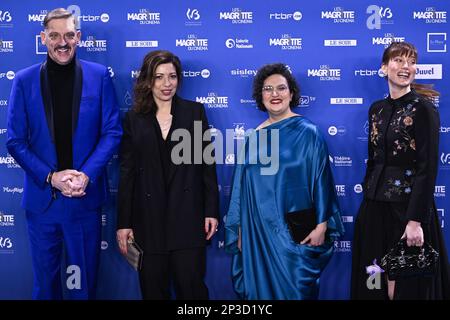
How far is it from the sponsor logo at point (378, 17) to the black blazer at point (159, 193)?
1.48 metres

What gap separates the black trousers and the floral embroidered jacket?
110 cm

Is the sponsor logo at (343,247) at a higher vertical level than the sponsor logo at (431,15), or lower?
lower

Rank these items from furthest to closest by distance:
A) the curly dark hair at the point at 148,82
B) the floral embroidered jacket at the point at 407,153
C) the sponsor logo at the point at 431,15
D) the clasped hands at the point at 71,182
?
the sponsor logo at the point at 431,15 → the curly dark hair at the point at 148,82 → the clasped hands at the point at 71,182 → the floral embroidered jacket at the point at 407,153

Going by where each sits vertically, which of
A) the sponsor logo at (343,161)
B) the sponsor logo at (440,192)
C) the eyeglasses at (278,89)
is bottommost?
the sponsor logo at (440,192)

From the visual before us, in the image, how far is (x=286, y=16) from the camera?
149 inches

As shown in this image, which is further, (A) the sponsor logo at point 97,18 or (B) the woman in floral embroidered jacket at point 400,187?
(A) the sponsor logo at point 97,18

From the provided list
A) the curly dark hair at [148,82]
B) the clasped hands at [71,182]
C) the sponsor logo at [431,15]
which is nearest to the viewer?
the clasped hands at [71,182]

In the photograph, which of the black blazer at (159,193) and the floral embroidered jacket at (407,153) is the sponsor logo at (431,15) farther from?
the black blazer at (159,193)

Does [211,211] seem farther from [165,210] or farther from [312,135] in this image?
[312,135]

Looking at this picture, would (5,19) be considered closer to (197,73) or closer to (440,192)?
(197,73)

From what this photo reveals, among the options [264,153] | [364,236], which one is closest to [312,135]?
[264,153]

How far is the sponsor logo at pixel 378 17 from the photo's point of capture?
377 centimetres

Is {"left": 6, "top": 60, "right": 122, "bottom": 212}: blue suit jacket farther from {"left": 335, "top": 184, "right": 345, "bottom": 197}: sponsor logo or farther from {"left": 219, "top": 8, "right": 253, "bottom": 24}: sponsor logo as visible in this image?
{"left": 335, "top": 184, "right": 345, "bottom": 197}: sponsor logo

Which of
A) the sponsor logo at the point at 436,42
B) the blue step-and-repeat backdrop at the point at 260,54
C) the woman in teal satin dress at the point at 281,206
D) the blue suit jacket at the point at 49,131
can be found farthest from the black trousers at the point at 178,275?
the sponsor logo at the point at 436,42
